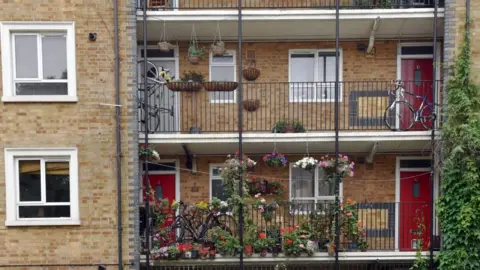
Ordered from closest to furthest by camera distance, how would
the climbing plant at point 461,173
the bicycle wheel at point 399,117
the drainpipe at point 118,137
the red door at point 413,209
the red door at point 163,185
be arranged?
1. the climbing plant at point 461,173
2. the drainpipe at point 118,137
3. the red door at point 413,209
4. the bicycle wheel at point 399,117
5. the red door at point 163,185

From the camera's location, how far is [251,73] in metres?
9.63

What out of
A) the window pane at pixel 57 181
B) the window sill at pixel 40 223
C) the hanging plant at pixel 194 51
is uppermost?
the hanging plant at pixel 194 51

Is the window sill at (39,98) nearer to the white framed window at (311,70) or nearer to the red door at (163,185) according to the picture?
the red door at (163,185)

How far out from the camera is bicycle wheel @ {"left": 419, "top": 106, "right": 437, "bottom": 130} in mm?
8709

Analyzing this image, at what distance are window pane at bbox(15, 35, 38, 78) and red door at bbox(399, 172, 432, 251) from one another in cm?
862

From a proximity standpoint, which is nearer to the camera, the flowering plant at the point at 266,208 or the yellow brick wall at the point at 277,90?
the flowering plant at the point at 266,208

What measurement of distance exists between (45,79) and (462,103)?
8.59 meters

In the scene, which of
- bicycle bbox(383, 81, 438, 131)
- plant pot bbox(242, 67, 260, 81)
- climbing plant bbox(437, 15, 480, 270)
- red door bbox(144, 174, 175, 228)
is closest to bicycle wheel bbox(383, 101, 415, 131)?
bicycle bbox(383, 81, 438, 131)

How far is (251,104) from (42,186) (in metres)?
4.91

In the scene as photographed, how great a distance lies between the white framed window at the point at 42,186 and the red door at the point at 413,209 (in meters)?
7.31

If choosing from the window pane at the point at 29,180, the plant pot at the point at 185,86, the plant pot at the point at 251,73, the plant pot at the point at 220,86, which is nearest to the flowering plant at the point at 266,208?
the plant pot at the point at 220,86

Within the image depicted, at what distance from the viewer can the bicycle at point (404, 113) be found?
8.91m

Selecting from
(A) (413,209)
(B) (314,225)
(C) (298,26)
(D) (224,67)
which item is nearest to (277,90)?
(D) (224,67)

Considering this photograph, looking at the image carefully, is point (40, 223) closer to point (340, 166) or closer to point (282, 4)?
point (340, 166)
